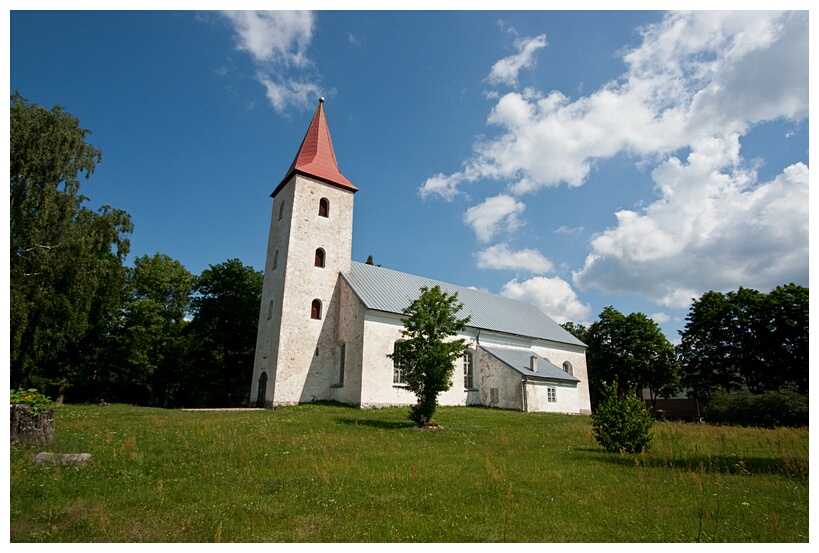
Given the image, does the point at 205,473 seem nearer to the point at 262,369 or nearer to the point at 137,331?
the point at 262,369

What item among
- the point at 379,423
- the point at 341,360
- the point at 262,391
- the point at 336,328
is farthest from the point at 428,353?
the point at 262,391

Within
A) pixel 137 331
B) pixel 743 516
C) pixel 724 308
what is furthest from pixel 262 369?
pixel 724 308

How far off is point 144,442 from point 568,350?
100 ft

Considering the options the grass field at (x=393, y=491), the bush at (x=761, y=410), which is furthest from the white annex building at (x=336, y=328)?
the grass field at (x=393, y=491)

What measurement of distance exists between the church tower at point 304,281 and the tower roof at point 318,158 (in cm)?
6

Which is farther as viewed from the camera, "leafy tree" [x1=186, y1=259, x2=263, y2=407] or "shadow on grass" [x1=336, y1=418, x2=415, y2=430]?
"leafy tree" [x1=186, y1=259, x2=263, y2=407]

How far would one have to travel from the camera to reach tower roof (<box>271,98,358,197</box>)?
28.1 metres

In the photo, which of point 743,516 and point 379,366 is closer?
point 743,516

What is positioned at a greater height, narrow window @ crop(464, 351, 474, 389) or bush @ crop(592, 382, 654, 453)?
narrow window @ crop(464, 351, 474, 389)

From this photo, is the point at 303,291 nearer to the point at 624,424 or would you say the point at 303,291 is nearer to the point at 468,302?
the point at 468,302

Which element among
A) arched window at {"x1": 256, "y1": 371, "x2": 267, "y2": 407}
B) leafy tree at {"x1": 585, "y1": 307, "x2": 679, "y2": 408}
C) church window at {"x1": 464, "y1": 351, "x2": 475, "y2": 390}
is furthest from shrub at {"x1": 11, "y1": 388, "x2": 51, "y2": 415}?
leafy tree at {"x1": 585, "y1": 307, "x2": 679, "y2": 408}

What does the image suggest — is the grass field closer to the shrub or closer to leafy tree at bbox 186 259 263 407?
the shrub

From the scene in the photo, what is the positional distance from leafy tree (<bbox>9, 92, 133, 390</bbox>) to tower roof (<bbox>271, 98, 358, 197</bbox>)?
1031 cm

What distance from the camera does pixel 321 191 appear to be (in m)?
28.0
